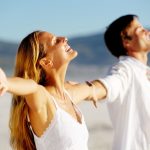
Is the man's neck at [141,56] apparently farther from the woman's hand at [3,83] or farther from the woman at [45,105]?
the woman's hand at [3,83]

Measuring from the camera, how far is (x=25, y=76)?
3219 millimetres

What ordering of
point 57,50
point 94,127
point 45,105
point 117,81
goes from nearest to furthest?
point 45,105 < point 57,50 < point 117,81 < point 94,127

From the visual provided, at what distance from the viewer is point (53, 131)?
10.6ft

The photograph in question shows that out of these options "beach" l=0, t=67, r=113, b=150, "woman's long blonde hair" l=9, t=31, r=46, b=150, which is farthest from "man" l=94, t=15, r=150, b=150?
"beach" l=0, t=67, r=113, b=150

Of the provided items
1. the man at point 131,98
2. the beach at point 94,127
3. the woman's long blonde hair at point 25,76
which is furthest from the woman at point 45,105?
the beach at point 94,127

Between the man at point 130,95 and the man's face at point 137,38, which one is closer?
the man at point 130,95

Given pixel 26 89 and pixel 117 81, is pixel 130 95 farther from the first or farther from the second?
pixel 26 89

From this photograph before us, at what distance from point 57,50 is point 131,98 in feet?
3.22

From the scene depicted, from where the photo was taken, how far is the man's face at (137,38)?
4.41 m

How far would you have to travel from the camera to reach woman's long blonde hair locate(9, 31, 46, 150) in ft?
10.7

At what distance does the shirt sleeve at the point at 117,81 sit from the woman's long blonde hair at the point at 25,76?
804 millimetres

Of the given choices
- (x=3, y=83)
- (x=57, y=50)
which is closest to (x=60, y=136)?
(x=57, y=50)

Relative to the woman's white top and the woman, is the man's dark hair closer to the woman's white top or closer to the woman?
the woman

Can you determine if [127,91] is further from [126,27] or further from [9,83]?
[9,83]
